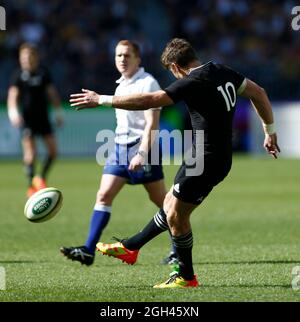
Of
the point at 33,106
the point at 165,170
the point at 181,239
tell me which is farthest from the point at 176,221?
the point at 165,170

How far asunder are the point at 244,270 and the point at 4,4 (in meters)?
21.3

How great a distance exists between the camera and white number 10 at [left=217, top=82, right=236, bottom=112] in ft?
24.7

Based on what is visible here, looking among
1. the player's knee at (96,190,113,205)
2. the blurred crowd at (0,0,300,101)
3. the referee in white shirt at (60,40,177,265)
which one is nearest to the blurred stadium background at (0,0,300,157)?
the blurred crowd at (0,0,300,101)

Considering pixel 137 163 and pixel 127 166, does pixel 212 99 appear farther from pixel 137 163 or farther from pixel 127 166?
pixel 127 166

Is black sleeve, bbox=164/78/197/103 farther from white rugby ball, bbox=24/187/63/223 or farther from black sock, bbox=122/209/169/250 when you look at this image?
white rugby ball, bbox=24/187/63/223

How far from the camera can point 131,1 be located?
98.4 ft

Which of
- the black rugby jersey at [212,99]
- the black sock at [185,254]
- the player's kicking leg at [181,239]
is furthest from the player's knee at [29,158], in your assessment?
the black rugby jersey at [212,99]

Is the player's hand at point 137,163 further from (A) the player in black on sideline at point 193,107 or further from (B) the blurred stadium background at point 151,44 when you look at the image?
(B) the blurred stadium background at point 151,44

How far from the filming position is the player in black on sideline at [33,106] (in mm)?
17219

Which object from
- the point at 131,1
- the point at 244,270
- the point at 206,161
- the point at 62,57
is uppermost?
the point at 131,1

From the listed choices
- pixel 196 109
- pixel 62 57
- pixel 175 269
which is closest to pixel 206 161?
pixel 196 109

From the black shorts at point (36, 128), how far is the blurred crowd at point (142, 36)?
31.3 ft

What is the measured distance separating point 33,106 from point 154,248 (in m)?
7.77
